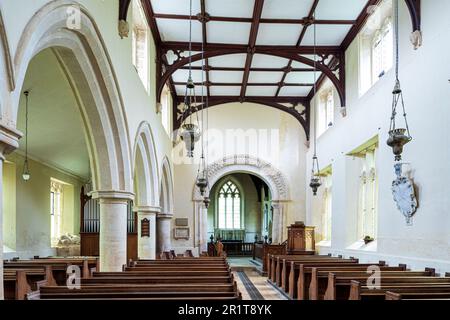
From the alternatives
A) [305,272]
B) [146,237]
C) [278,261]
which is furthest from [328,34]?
[146,237]

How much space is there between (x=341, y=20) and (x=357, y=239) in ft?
18.6

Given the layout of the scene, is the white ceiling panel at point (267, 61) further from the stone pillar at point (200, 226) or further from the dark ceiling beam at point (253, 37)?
the stone pillar at point (200, 226)

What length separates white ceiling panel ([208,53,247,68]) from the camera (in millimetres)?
13602

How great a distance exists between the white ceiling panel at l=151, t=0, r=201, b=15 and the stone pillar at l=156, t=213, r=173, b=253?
295 inches

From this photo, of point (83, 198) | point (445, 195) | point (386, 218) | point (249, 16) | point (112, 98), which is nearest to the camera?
point (445, 195)

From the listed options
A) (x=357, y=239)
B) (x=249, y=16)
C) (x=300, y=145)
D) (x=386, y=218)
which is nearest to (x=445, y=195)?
(x=386, y=218)

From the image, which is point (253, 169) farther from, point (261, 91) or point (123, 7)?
point (123, 7)

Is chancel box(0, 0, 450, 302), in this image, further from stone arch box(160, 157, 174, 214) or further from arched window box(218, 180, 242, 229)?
arched window box(218, 180, 242, 229)

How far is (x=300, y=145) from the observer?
1792 cm

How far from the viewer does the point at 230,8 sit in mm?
10492

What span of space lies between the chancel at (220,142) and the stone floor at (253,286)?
7 centimetres

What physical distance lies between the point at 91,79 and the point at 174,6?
163 inches
